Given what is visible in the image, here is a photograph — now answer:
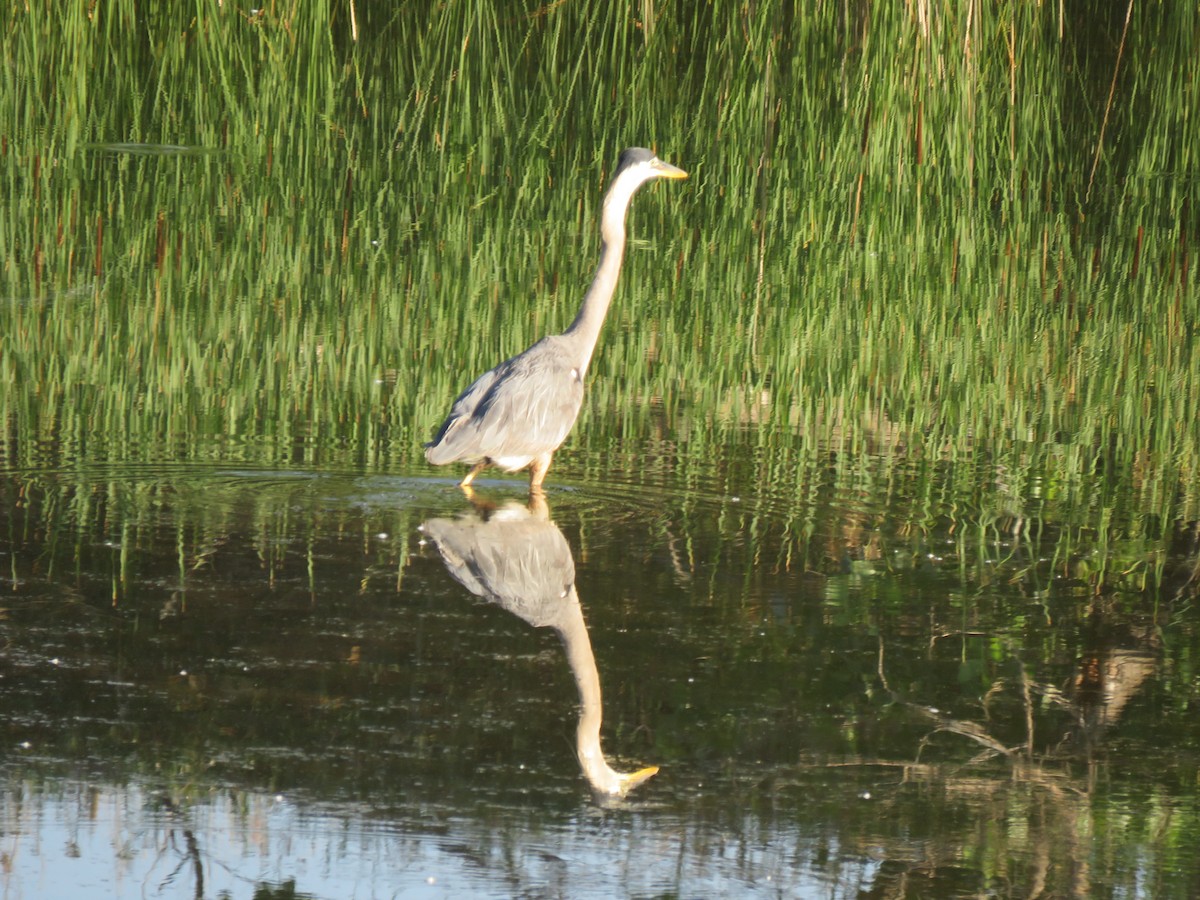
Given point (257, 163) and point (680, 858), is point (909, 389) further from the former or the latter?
point (257, 163)

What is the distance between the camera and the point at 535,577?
516cm

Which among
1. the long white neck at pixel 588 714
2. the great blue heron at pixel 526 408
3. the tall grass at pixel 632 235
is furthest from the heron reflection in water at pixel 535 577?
the tall grass at pixel 632 235

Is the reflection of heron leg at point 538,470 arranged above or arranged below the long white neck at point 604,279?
below

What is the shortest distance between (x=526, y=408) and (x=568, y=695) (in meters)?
1.99

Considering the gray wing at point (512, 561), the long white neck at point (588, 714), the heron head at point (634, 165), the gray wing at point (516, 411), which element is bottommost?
the long white neck at point (588, 714)

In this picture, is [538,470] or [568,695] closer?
[568,695]

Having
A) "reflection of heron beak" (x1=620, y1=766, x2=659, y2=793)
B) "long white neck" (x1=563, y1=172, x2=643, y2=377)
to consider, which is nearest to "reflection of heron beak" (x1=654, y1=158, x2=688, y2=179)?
"long white neck" (x1=563, y1=172, x2=643, y2=377)

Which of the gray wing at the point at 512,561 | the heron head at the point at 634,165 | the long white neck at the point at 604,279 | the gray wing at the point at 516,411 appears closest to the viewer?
the gray wing at the point at 512,561

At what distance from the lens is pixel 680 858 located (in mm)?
3529

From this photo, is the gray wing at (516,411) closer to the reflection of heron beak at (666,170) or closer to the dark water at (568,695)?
the dark water at (568,695)

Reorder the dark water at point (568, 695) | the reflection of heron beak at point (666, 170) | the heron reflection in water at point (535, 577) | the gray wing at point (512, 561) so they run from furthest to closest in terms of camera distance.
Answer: the reflection of heron beak at point (666, 170) < the gray wing at point (512, 561) < the heron reflection in water at point (535, 577) < the dark water at point (568, 695)

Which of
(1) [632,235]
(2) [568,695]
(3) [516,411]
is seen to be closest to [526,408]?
(3) [516,411]

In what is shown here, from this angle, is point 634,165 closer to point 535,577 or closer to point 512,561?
point 512,561

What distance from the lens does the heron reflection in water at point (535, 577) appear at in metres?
3.95
